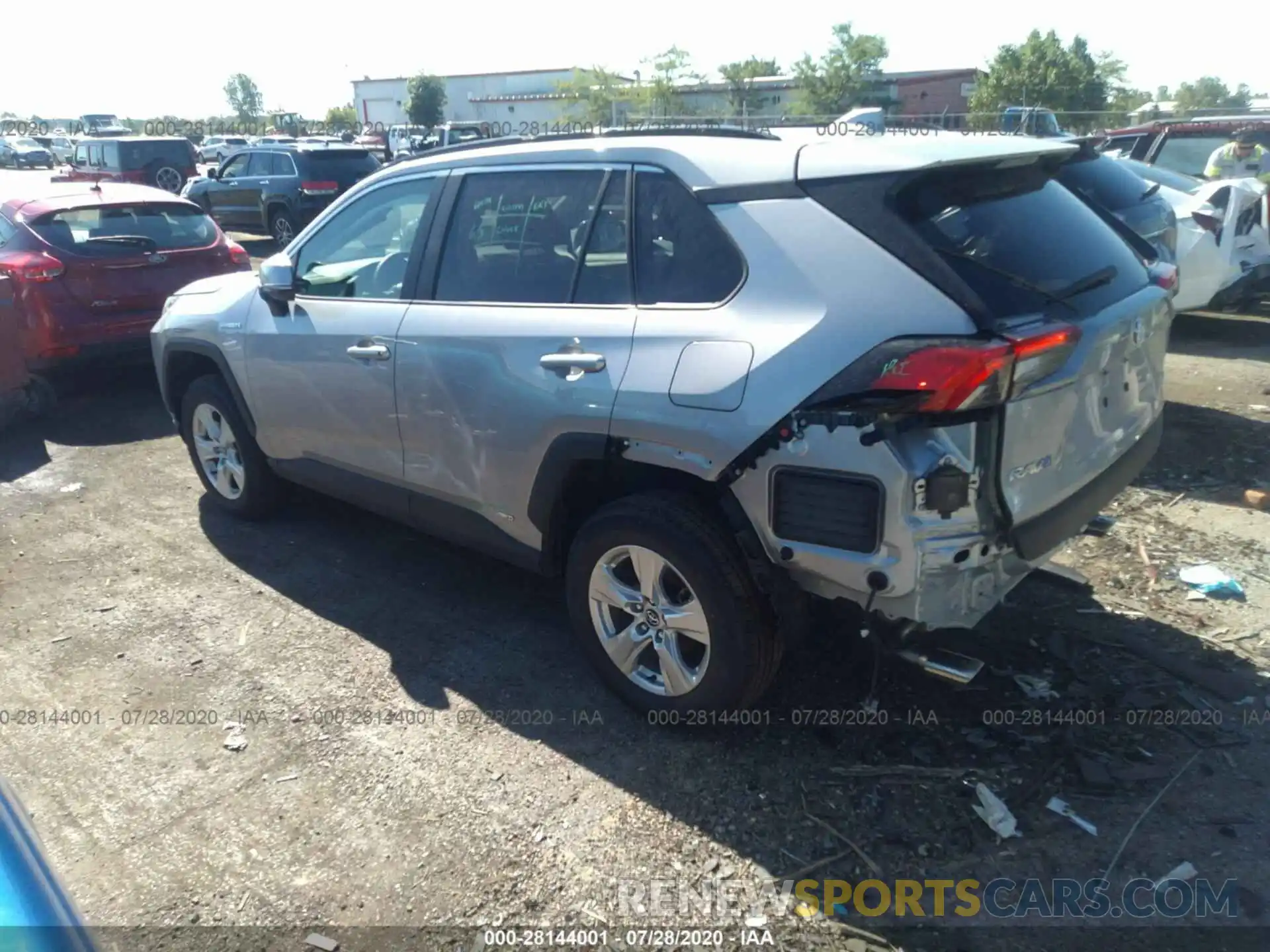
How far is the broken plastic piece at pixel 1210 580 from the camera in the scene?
4.30 m

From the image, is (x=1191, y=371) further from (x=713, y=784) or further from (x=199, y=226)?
(x=199, y=226)

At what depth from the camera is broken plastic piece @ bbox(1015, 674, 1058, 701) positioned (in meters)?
3.59

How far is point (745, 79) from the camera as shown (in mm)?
44438

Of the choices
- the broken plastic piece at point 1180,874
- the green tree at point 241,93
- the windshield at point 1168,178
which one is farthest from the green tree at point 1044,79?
the green tree at point 241,93

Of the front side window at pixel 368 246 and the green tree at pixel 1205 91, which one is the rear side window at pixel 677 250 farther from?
the green tree at pixel 1205 91

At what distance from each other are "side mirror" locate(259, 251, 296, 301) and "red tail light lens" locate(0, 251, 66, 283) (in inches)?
146

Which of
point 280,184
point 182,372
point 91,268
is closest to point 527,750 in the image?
point 182,372

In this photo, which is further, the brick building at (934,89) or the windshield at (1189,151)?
the brick building at (934,89)

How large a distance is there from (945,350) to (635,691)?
1.65 metres

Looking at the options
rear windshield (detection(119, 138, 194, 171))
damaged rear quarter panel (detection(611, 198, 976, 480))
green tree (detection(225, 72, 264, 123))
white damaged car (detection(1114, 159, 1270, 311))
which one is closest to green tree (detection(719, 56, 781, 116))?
rear windshield (detection(119, 138, 194, 171))

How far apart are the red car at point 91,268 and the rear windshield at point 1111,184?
6.68m

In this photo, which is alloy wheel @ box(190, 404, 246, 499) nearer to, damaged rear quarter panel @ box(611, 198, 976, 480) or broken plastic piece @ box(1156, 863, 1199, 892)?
damaged rear quarter panel @ box(611, 198, 976, 480)

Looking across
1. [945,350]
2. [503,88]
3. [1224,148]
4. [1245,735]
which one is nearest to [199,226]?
[945,350]

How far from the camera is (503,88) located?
6862 cm
